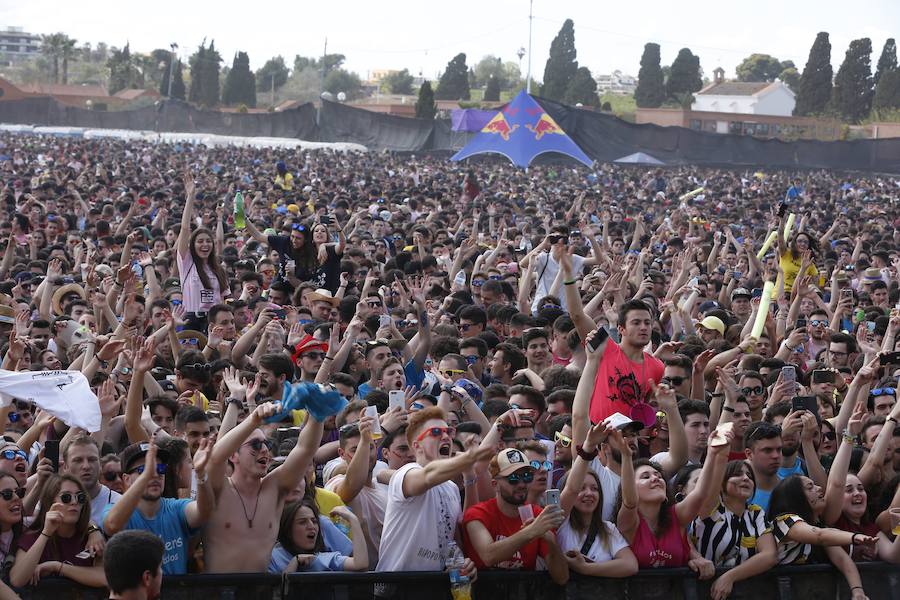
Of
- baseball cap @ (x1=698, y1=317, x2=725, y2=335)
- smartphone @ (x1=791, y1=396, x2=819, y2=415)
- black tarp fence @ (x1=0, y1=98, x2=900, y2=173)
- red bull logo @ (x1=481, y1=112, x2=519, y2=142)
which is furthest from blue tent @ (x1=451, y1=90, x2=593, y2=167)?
smartphone @ (x1=791, y1=396, x2=819, y2=415)

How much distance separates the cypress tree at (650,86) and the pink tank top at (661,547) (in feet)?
269

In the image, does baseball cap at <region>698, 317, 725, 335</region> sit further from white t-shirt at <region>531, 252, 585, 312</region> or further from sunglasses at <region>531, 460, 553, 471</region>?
sunglasses at <region>531, 460, 553, 471</region>

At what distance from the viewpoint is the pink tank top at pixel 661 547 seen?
5.53 meters

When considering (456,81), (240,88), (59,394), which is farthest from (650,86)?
(59,394)

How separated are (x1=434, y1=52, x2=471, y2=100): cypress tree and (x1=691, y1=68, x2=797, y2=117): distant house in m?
23.0

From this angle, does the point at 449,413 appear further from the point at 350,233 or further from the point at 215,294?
the point at 350,233

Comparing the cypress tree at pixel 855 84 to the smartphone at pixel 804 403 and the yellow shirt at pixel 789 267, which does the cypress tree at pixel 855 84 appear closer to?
the yellow shirt at pixel 789 267

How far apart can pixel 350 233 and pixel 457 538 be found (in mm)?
11996

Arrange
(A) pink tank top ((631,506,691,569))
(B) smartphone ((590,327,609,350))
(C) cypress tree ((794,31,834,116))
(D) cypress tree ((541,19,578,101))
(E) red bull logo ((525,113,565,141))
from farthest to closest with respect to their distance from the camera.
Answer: (D) cypress tree ((541,19,578,101)), (C) cypress tree ((794,31,834,116)), (E) red bull logo ((525,113,565,141)), (B) smartphone ((590,327,609,350)), (A) pink tank top ((631,506,691,569))

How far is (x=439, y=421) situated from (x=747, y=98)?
100789 mm

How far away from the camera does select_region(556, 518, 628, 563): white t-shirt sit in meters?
5.45

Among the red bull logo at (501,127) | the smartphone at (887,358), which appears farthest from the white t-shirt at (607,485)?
the red bull logo at (501,127)

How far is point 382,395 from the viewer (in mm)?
7355

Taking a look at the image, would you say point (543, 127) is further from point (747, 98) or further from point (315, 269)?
point (747, 98)
